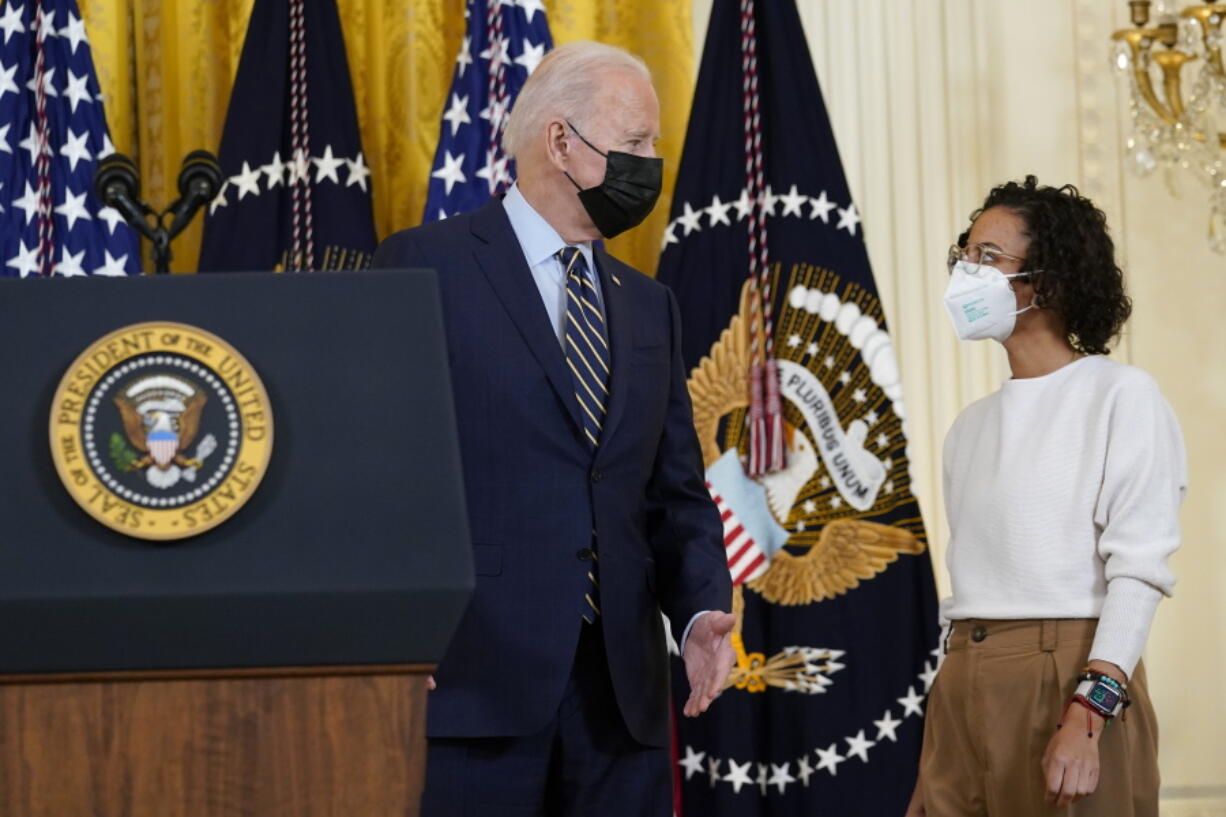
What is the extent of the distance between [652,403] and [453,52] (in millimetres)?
2346

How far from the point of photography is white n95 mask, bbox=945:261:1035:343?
2643 millimetres

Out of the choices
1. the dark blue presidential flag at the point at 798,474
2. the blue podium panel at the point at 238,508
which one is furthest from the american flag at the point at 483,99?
the blue podium panel at the point at 238,508

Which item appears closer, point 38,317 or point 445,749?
point 38,317

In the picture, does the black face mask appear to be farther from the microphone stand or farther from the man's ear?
the microphone stand

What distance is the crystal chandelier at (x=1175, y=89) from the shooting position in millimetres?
3934

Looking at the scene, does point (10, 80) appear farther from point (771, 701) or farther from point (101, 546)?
point (101, 546)

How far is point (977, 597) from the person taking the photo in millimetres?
2508

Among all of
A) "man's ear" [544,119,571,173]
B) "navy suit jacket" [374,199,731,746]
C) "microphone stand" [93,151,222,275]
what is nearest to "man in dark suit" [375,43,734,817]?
"navy suit jacket" [374,199,731,746]

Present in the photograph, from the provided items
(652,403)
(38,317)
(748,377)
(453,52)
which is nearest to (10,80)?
(453,52)

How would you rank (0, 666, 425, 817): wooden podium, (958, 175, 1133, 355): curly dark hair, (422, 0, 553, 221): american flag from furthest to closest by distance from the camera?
(422, 0, 553, 221): american flag
(958, 175, 1133, 355): curly dark hair
(0, 666, 425, 817): wooden podium

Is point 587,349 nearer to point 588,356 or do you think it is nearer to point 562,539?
point 588,356

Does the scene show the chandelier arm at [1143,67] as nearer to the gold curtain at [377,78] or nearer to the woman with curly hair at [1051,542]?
the gold curtain at [377,78]

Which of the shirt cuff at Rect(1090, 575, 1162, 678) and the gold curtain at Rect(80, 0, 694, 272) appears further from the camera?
the gold curtain at Rect(80, 0, 694, 272)

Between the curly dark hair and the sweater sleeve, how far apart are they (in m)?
0.19
